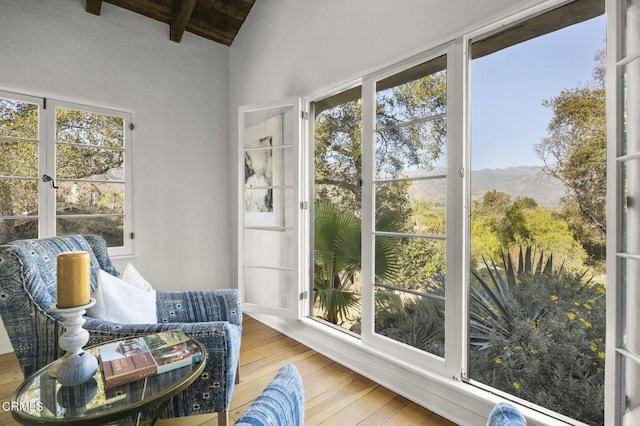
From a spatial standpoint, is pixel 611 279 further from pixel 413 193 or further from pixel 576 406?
pixel 413 193

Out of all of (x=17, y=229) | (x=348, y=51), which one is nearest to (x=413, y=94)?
(x=348, y=51)

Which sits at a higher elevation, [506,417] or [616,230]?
[616,230]

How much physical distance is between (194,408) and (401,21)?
2.27 m

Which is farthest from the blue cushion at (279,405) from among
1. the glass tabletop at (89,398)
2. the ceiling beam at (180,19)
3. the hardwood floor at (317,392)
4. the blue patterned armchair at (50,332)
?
the ceiling beam at (180,19)

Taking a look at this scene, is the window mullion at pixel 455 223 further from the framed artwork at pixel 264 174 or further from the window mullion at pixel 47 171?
the window mullion at pixel 47 171

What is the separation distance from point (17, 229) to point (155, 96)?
1.61 meters

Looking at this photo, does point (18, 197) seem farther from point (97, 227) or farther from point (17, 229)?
point (97, 227)

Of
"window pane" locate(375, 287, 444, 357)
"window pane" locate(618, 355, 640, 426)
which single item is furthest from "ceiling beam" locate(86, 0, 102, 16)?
"window pane" locate(618, 355, 640, 426)

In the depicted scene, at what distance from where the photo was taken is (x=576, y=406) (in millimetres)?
1421

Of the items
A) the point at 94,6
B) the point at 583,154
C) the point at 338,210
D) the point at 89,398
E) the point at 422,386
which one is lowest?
the point at 422,386

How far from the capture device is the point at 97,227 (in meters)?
2.89

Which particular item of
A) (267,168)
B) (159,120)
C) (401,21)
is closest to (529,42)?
(401,21)

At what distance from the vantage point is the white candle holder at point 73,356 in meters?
0.98

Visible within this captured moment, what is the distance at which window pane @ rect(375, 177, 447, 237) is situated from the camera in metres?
1.84
